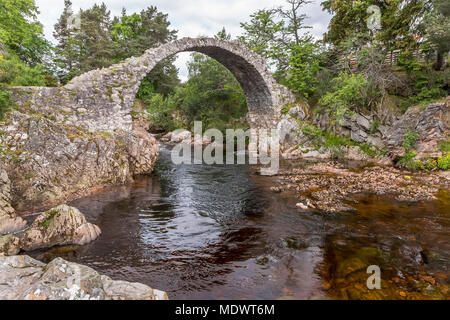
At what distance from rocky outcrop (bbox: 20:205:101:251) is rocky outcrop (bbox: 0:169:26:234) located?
876 mm

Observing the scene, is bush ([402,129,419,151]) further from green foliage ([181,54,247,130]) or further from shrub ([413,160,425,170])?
green foliage ([181,54,247,130])

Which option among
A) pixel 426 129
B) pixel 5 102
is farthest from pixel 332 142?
pixel 5 102

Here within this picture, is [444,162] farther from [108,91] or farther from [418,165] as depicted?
[108,91]

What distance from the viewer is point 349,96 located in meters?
14.2

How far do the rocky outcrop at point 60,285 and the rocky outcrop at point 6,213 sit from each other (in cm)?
297

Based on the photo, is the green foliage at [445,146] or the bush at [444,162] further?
the green foliage at [445,146]

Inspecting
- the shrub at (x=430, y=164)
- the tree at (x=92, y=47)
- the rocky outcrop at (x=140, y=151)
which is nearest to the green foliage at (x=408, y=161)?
the shrub at (x=430, y=164)

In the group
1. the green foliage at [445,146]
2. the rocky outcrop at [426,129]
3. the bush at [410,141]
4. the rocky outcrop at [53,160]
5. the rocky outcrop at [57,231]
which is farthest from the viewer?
the bush at [410,141]

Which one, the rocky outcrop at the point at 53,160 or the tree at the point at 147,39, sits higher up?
the tree at the point at 147,39

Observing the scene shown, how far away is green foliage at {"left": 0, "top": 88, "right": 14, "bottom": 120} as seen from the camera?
710cm

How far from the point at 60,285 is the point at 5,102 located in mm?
7173

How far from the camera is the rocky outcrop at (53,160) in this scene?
6.67 metres

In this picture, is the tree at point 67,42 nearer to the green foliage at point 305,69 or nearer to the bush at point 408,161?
the green foliage at point 305,69

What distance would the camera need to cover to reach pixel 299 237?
5.66 m
